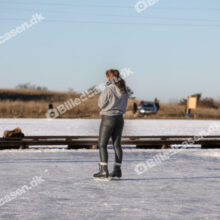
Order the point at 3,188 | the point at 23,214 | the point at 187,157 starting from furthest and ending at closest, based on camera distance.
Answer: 1. the point at 187,157
2. the point at 3,188
3. the point at 23,214

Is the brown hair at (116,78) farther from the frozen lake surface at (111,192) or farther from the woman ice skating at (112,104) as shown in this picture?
the frozen lake surface at (111,192)

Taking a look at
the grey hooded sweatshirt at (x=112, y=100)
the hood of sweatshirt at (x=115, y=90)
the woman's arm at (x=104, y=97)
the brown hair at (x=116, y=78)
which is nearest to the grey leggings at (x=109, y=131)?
the grey hooded sweatshirt at (x=112, y=100)

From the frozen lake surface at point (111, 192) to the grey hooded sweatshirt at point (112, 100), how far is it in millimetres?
1185

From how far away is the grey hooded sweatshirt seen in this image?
7.50 metres

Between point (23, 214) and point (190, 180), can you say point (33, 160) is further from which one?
point (23, 214)

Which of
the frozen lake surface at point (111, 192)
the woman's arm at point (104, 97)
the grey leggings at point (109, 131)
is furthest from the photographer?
the grey leggings at point (109, 131)

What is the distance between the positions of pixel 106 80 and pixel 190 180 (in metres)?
2.27

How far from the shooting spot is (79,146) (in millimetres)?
15203

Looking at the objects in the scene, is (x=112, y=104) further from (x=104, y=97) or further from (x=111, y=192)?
(x=111, y=192)

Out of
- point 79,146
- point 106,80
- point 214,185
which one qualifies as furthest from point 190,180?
point 79,146

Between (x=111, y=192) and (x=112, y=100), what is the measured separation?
5.19 feet

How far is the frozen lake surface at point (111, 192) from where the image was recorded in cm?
530

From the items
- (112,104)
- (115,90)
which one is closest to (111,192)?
(112,104)

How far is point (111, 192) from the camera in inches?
264
